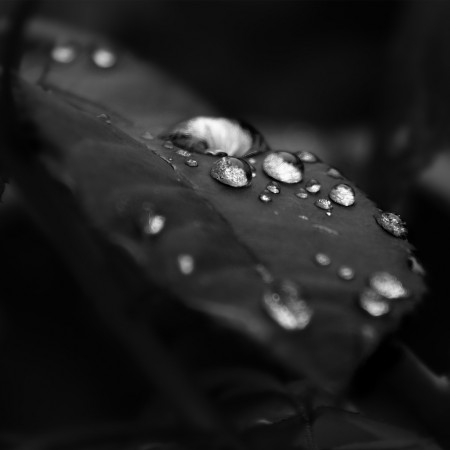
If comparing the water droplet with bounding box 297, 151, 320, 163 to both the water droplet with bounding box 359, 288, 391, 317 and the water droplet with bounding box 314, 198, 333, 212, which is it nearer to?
the water droplet with bounding box 314, 198, 333, 212

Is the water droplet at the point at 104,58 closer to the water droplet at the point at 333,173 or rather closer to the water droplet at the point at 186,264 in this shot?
the water droplet at the point at 333,173

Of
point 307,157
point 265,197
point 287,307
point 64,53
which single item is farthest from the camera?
point 64,53

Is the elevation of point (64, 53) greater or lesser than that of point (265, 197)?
lesser

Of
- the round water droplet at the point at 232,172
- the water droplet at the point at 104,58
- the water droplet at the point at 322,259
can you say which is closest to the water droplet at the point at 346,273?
the water droplet at the point at 322,259

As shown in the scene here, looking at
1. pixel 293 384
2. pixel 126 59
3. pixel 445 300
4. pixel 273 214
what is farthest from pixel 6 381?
Answer: pixel 273 214

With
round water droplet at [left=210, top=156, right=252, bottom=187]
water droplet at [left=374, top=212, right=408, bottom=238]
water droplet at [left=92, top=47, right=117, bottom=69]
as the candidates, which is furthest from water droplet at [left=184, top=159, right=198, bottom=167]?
water droplet at [left=92, top=47, right=117, bottom=69]

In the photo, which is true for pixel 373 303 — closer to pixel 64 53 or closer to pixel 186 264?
pixel 186 264

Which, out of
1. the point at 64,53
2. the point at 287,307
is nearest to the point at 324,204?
the point at 287,307
